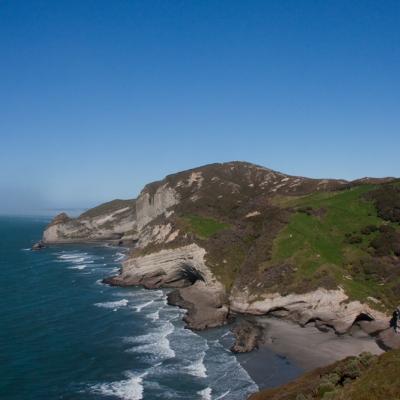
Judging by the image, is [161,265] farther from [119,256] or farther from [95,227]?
[95,227]

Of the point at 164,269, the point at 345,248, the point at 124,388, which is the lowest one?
the point at 124,388

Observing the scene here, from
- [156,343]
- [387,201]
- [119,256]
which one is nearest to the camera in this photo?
[156,343]

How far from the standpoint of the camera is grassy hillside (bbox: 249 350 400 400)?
20453 mm

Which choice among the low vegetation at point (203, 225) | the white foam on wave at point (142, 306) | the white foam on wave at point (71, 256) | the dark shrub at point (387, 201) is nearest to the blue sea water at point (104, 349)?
the white foam on wave at point (142, 306)

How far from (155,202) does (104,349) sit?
3494 inches

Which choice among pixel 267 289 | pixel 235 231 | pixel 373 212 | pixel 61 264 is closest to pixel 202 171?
pixel 61 264

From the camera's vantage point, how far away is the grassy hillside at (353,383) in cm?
2045

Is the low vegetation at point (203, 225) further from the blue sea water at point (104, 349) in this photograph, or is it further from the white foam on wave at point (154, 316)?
the white foam on wave at point (154, 316)

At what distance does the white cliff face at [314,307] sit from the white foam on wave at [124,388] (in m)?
21.4

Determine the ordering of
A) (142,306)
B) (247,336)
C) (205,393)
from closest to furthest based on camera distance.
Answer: (205,393), (247,336), (142,306)

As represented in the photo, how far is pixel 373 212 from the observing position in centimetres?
7088

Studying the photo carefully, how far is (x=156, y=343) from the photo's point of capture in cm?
5009

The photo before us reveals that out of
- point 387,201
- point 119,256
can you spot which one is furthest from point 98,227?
point 387,201

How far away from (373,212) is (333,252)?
12275mm
